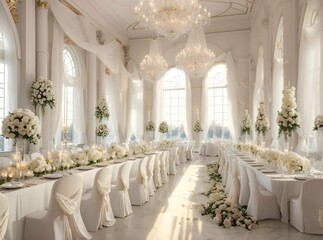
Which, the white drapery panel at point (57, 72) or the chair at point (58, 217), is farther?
the white drapery panel at point (57, 72)

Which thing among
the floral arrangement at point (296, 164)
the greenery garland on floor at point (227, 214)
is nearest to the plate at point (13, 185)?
the greenery garland on floor at point (227, 214)

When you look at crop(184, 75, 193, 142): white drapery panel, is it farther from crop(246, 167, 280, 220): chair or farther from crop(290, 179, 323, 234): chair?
crop(290, 179, 323, 234): chair

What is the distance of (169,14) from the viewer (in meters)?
6.59

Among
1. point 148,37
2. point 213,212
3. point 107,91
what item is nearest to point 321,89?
point 213,212

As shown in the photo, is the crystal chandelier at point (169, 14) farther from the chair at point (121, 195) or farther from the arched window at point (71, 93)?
the arched window at point (71, 93)

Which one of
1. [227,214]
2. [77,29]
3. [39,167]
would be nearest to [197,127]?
[77,29]

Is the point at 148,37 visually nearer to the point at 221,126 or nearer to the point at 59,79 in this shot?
the point at 221,126

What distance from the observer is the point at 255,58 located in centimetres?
1379

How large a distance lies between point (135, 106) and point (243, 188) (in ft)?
38.3

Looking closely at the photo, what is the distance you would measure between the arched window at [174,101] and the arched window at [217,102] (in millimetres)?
1458

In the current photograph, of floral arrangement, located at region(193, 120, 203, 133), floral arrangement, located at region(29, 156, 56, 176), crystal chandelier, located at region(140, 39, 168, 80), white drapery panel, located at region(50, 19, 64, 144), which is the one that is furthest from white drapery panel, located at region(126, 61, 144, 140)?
floral arrangement, located at region(29, 156, 56, 176)

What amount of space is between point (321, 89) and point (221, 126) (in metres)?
10.2

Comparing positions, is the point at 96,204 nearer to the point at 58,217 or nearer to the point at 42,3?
the point at 58,217

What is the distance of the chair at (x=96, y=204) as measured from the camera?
429cm
